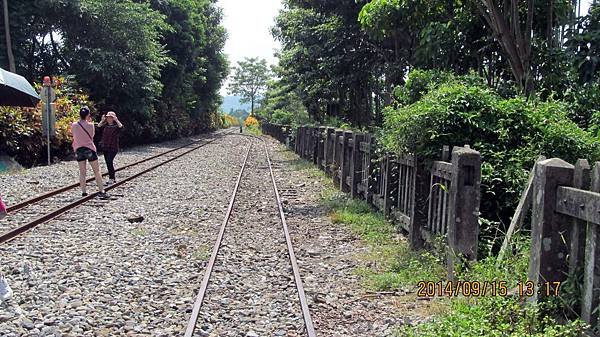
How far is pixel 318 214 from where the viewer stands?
10.2 meters

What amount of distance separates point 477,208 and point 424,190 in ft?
5.05

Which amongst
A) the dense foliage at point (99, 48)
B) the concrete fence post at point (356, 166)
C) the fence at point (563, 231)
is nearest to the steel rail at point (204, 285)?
the fence at point (563, 231)

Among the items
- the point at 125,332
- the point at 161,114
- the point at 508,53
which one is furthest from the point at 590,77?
the point at 161,114

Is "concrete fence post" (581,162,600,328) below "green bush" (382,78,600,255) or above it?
below

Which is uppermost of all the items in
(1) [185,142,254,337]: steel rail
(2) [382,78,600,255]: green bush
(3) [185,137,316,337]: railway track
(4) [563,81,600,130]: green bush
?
(4) [563,81,600,130]: green bush

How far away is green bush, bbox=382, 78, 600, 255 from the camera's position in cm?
588

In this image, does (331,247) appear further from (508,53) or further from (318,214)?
(508,53)

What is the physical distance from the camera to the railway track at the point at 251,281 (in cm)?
462

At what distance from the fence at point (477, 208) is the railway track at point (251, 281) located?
1594 mm

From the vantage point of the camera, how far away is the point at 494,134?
6535 millimetres

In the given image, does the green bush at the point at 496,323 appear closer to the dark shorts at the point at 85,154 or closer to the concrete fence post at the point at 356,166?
the concrete fence post at the point at 356,166

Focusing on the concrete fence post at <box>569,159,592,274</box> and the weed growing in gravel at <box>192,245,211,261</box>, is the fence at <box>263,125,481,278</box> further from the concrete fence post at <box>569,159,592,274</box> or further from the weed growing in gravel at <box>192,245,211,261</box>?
the weed growing in gravel at <box>192,245,211,261</box>

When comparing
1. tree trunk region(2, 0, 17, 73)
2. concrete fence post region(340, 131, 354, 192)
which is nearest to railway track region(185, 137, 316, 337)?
concrete fence post region(340, 131, 354, 192)

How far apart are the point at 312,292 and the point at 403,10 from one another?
22.9 feet
